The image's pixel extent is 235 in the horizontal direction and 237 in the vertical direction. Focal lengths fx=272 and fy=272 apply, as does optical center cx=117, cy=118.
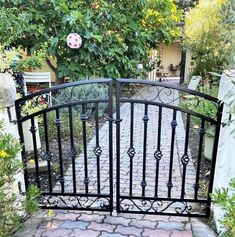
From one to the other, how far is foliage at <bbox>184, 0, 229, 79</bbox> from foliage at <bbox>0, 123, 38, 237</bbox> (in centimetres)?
803

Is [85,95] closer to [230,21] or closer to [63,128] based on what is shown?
[63,128]

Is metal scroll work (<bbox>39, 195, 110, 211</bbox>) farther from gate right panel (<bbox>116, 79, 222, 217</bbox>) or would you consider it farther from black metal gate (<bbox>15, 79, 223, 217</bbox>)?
gate right panel (<bbox>116, 79, 222, 217</bbox>)

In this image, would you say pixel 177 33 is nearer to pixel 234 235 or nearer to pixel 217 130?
pixel 217 130

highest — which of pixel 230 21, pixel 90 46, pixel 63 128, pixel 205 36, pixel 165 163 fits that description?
pixel 205 36

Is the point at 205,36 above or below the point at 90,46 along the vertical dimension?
above

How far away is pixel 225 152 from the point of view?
222 centimetres

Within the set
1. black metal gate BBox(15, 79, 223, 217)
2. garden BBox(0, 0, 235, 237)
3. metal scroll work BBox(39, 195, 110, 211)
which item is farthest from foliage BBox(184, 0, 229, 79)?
metal scroll work BBox(39, 195, 110, 211)

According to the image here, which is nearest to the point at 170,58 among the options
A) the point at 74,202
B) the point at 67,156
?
the point at 67,156

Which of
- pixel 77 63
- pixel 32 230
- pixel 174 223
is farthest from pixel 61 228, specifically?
pixel 77 63

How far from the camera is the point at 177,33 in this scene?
10.1 meters

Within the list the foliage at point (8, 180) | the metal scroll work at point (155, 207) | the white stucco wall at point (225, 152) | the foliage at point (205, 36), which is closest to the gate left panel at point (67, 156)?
the metal scroll work at point (155, 207)

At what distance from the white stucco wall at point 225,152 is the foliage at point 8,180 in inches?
60.2

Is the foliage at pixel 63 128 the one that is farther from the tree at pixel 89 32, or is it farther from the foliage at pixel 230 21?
the foliage at pixel 230 21

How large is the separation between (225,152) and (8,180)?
1.69 meters
